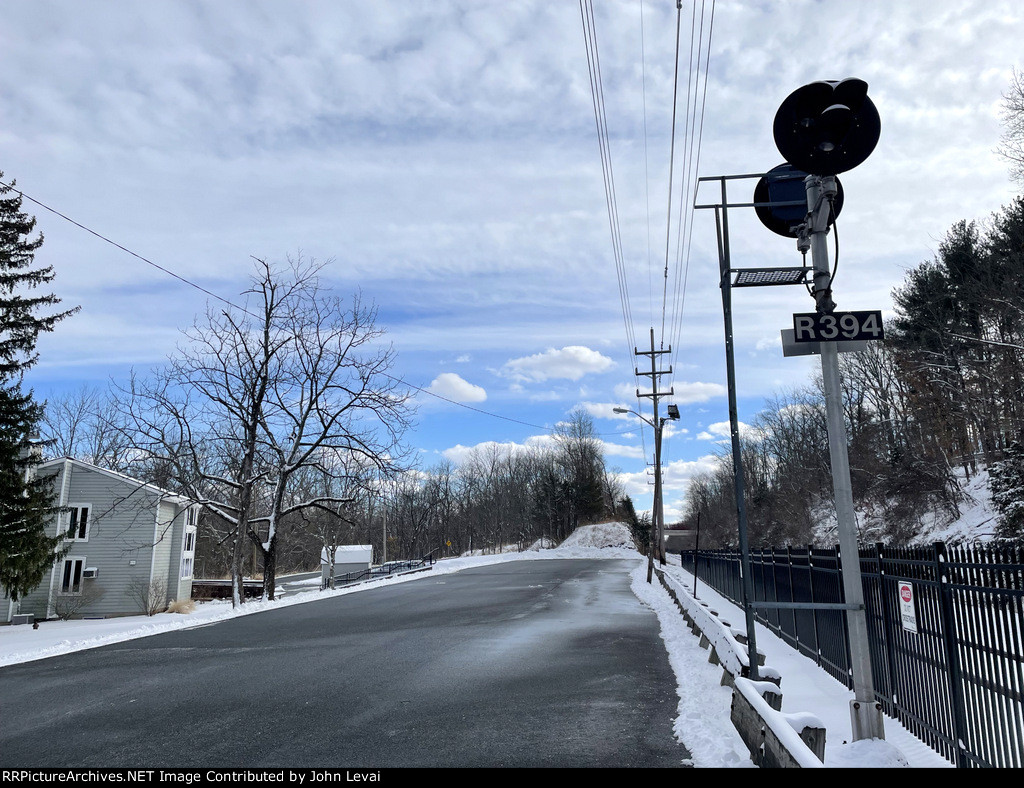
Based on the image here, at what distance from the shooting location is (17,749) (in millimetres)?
6598

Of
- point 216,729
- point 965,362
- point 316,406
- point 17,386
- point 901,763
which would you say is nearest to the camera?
point 901,763

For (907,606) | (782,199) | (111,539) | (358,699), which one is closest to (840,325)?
(782,199)

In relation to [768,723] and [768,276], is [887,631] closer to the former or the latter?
[768,723]

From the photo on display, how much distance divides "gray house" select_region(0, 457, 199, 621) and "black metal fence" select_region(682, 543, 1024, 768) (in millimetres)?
34291

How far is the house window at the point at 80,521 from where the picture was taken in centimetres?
3578

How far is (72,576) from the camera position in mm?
35438

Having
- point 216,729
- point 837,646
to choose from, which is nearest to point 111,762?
point 216,729

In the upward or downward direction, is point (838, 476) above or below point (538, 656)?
above

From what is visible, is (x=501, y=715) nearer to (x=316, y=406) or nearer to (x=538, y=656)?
(x=538, y=656)

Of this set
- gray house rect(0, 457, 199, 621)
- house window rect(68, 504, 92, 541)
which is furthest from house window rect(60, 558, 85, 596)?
house window rect(68, 504, 92, 541)

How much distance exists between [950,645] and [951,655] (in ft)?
0.23

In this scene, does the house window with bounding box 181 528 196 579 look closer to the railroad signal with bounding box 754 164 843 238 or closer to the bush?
the bush

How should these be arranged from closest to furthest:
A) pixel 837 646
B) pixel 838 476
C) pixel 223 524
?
pixel 838 476, pixel 837 646, pixel 223 524

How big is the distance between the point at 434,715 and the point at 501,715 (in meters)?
0.72
